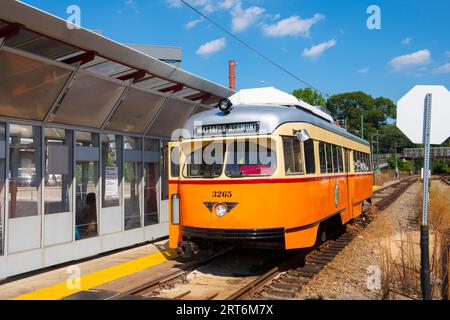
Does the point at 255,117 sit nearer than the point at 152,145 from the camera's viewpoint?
Yes

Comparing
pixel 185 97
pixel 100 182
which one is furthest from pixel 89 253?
pixel 185 97

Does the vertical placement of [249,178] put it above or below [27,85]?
below

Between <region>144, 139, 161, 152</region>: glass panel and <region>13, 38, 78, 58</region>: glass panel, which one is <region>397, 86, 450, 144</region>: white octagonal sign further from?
<region>144, 139, 161, 152</region>: glass panel

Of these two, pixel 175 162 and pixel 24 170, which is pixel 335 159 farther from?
pixel 24 170

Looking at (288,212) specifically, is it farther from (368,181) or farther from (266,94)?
(368,181)

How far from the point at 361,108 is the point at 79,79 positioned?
94979 mm

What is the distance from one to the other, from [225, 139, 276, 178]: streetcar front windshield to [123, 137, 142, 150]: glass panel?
4041 millimetres

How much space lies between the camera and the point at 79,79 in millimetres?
8812

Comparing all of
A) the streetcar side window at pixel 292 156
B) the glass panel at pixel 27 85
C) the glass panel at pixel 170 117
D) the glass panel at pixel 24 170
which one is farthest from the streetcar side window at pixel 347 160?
the glass panel at pixel 24 170

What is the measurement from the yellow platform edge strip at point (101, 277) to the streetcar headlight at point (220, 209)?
2196 mm

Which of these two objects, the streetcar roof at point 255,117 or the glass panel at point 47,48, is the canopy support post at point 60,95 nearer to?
the glass panel at point 47,48

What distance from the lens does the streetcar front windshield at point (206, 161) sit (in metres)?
8.02

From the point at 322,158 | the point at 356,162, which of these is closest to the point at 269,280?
the point at 322,158

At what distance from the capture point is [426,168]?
5.43 meters
